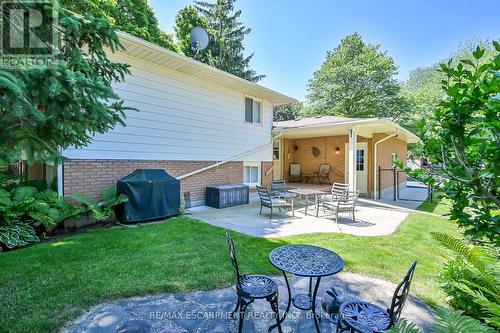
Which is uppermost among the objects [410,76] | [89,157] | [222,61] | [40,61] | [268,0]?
[410,76]

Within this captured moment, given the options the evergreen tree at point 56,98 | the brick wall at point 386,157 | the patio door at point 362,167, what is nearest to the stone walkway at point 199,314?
the evergreen tree at point 56,98

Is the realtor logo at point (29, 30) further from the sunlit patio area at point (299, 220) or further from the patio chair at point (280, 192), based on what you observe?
the patio chair at point (280, 192)

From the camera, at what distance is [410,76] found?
40.4 meters

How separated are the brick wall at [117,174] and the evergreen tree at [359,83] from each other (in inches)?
753

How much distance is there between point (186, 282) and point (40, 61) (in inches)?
118

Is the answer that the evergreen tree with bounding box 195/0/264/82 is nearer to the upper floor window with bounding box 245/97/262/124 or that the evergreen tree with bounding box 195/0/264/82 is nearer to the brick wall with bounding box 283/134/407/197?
the brick wall with bounding box 283/134/407/197

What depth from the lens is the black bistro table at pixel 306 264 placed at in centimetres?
232

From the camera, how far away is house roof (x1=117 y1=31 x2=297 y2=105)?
6250 mm

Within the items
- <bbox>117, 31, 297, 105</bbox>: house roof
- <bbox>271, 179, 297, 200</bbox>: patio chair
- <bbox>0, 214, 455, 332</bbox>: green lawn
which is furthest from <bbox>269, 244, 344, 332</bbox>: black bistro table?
<bbox>271, 179, 297, 200</bbox>: patio chair

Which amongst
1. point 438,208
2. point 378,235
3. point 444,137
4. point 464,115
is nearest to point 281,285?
point 444,137

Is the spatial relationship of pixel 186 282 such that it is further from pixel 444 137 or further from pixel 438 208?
pixel 438 208

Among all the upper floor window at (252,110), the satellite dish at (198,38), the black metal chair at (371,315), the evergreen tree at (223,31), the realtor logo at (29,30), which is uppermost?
the evergreen tree at (223,31)

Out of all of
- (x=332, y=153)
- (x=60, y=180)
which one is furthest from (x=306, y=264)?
(x=332, y=153)

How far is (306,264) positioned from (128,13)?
17142mm
